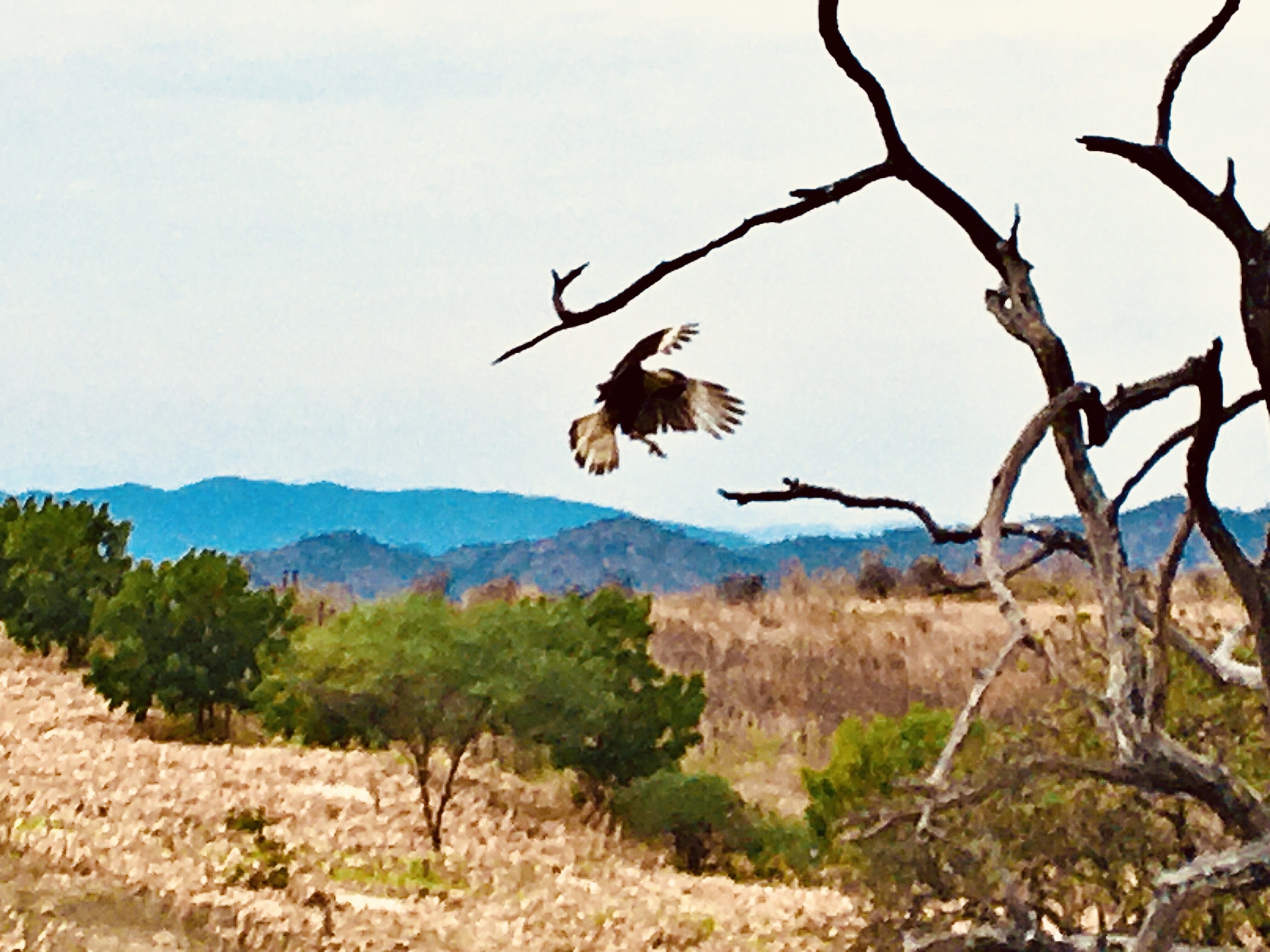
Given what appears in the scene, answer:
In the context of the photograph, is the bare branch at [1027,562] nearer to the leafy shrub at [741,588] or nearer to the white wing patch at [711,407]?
the white wing patch at [711,407]

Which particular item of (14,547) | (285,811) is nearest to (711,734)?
A: (14,547)

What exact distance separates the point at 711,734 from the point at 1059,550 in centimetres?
2980

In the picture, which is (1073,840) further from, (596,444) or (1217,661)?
(596,444)

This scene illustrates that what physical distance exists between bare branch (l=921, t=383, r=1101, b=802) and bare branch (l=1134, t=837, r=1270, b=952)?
693mm

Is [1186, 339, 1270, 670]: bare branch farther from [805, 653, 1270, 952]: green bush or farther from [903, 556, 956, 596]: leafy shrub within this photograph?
[805, 653, 1270, 952]: green bush

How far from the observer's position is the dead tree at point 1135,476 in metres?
3.97

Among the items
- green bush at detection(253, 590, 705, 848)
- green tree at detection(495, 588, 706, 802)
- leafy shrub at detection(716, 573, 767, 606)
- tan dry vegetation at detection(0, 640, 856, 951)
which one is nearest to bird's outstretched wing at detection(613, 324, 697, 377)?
tan dry vegetation at detection(0, 640, 856, 951)

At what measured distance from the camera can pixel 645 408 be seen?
4.85m

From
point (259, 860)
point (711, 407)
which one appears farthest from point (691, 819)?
point (711, 407)

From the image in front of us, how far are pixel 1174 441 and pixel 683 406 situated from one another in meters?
1.49

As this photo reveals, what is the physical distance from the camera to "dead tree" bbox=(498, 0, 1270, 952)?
3.97 m

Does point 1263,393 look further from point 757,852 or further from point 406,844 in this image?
point 757,852

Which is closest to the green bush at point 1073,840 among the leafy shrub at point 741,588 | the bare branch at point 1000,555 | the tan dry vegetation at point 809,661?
the bare branch at point 1000,555

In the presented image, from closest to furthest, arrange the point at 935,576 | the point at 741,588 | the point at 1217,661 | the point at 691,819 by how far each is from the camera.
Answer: the point at 935,576 → the point at 1217,661 → the point at 691,819 → the point at 741,588
